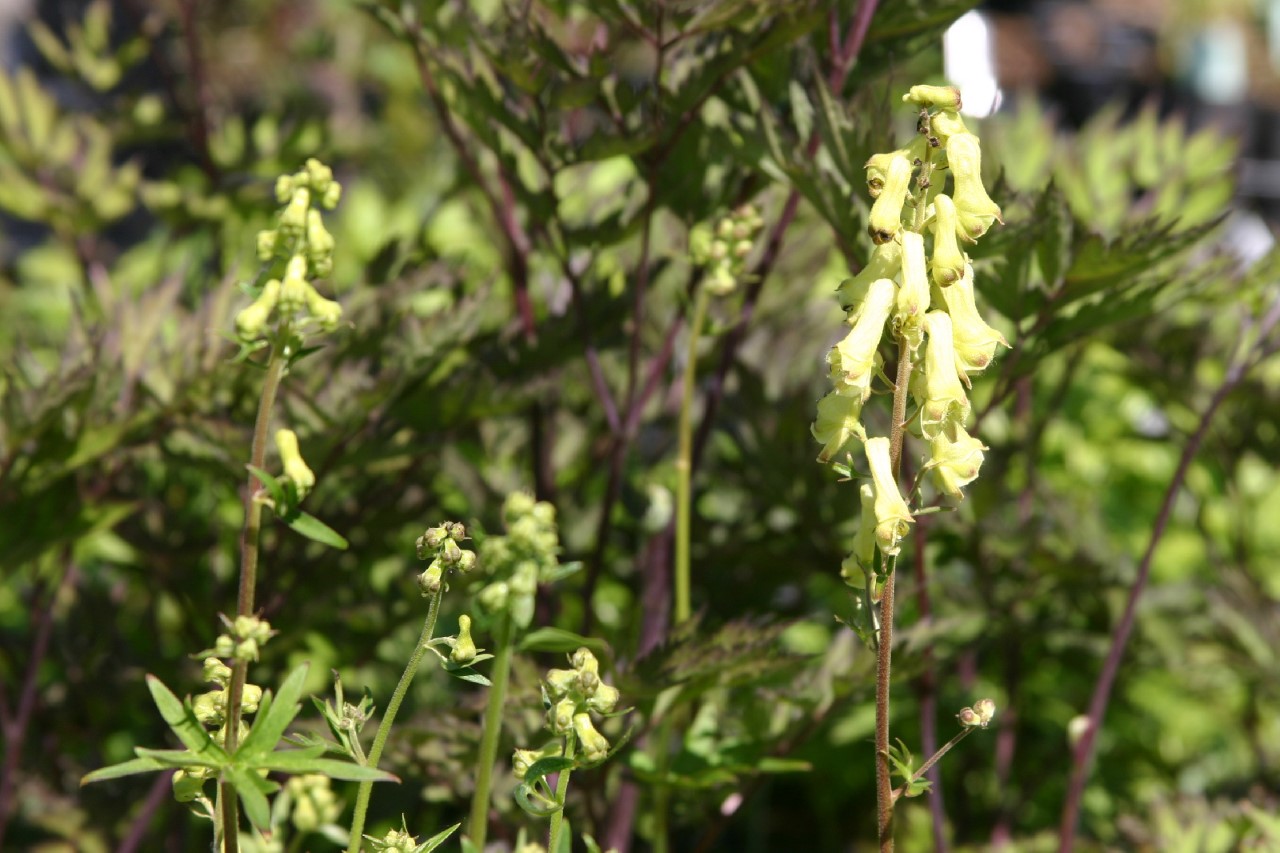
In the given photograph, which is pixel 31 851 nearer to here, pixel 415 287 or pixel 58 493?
pixel 58 493

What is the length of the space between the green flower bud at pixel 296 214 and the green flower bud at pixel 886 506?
1.23 feet

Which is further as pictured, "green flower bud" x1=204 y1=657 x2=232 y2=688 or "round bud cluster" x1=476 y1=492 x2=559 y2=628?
"green flower bud" x1=204 y1=657 x2=232 y2=688

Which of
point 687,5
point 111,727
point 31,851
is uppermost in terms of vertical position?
point 687,5

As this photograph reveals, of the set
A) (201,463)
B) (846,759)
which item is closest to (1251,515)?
(846,759)

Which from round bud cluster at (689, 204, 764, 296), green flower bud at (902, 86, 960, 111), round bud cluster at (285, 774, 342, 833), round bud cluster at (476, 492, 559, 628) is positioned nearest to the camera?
round bud cluster at (476, 492, 559, 628)

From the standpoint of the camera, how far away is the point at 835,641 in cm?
142

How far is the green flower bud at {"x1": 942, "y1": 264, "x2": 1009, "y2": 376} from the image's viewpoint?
838mm

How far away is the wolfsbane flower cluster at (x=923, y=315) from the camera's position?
2.64ft

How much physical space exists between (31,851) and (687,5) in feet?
3.95

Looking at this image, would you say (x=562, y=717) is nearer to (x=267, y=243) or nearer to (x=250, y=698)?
(x=250, y=698)

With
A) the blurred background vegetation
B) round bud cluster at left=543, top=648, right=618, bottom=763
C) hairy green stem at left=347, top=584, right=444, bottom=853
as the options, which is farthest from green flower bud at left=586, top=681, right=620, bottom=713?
the blurred background vegetation

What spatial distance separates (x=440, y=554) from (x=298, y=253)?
203 millimetres

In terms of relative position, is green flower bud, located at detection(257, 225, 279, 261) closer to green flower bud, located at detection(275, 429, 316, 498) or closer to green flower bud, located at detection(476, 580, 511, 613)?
green flower bud, located at detection(275, 429, 316, 498)

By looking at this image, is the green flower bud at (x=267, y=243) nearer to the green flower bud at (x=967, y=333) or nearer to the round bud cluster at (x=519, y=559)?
the round bud cluster at (x=519, y=559)
